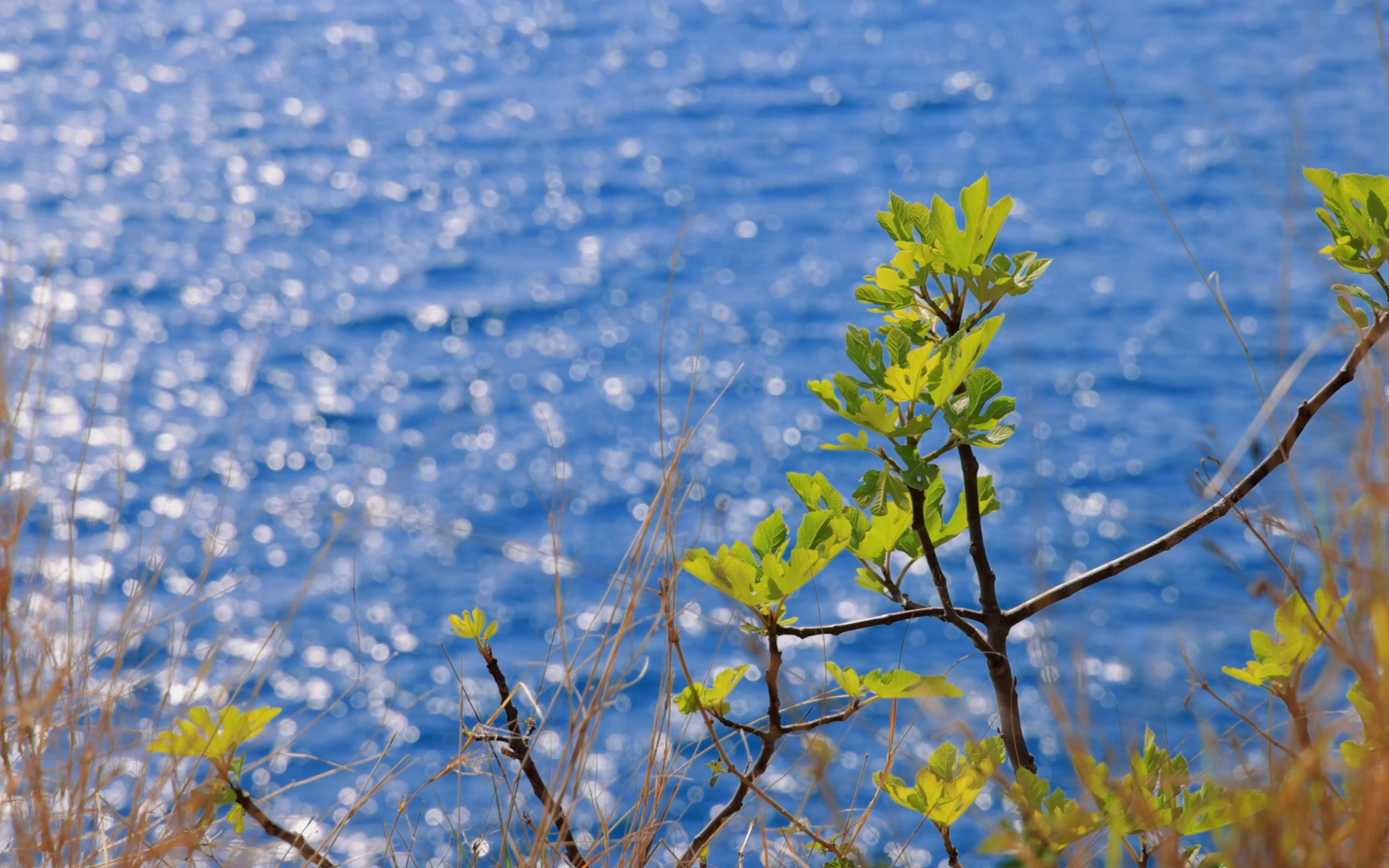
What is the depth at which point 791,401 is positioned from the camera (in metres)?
5.46

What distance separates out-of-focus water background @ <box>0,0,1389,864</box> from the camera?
446 centimetres

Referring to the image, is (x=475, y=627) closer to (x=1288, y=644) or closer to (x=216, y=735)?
(x=216, y=735)

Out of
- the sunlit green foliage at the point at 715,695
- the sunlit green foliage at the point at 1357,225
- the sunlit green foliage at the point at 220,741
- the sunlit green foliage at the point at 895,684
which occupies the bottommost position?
the sunlit green foliage at the point at 220,741

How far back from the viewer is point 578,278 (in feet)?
21.0

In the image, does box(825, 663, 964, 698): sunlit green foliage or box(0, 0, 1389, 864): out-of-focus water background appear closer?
box(825, 663, 964, 698): sunlit green foliage

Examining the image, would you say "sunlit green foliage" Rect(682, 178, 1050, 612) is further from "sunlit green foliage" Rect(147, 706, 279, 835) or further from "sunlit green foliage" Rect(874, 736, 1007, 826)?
"sunlit green foliage" Rect(147, 706, 279, 835)

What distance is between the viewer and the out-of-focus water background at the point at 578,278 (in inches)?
176

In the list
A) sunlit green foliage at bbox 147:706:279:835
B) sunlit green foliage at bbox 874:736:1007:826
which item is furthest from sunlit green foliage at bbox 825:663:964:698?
sunlit green foliage at bbox 147:706:279:835

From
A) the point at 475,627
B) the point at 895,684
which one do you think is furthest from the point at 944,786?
the point at 475,627

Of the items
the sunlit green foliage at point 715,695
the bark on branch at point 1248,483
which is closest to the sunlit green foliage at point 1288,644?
the bark on branch at point 1248,483

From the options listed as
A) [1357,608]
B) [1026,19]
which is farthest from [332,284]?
[1357,608]

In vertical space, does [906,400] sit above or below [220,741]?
above

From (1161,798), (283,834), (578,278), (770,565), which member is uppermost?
(770,565)

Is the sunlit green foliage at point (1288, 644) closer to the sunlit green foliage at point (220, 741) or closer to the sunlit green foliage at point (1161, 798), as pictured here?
the sunlit green foliage at point (1161, 798)
